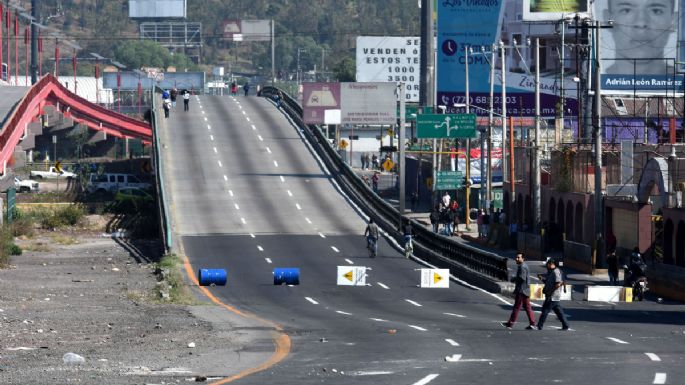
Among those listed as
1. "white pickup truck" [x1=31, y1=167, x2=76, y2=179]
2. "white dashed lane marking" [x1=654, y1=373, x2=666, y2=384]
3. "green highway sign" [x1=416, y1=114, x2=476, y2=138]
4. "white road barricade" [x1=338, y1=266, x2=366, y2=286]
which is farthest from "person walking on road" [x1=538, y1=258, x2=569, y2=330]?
"white pickup truck" [x1=31, y1=167, x2=76, y2=179]

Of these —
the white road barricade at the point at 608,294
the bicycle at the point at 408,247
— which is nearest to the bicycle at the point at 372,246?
the bicycle at the point at 408,247

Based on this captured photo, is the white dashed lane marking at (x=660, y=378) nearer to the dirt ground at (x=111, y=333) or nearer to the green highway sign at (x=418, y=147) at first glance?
the dirt ground at (x=111, y=333)

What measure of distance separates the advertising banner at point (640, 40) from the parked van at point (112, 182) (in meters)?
32.2

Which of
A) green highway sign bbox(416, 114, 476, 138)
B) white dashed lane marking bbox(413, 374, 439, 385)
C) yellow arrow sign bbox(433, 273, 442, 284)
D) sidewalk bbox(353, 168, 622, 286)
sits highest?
green highway sign bbox(416, 114, 476, 138)

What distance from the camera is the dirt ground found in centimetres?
2408

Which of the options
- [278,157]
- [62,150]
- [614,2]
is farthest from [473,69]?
[62,150]

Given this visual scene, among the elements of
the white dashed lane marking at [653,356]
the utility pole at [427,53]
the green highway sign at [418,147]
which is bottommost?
the white dashed lane marking at [653,356]

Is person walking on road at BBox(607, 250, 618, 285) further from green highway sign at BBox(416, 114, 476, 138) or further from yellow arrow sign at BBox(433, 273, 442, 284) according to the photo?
green highway sign at BBox(416, 114, 476, 138)

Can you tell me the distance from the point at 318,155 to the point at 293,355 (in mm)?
65236

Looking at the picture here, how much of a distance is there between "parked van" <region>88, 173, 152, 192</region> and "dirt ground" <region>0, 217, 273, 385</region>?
4591 centimetres

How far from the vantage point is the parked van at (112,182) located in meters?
102

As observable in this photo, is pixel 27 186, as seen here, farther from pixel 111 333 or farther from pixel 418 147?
pixel 111 333

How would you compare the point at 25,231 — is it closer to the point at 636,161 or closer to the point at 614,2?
the point at 636,161

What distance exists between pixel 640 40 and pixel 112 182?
3684cm
